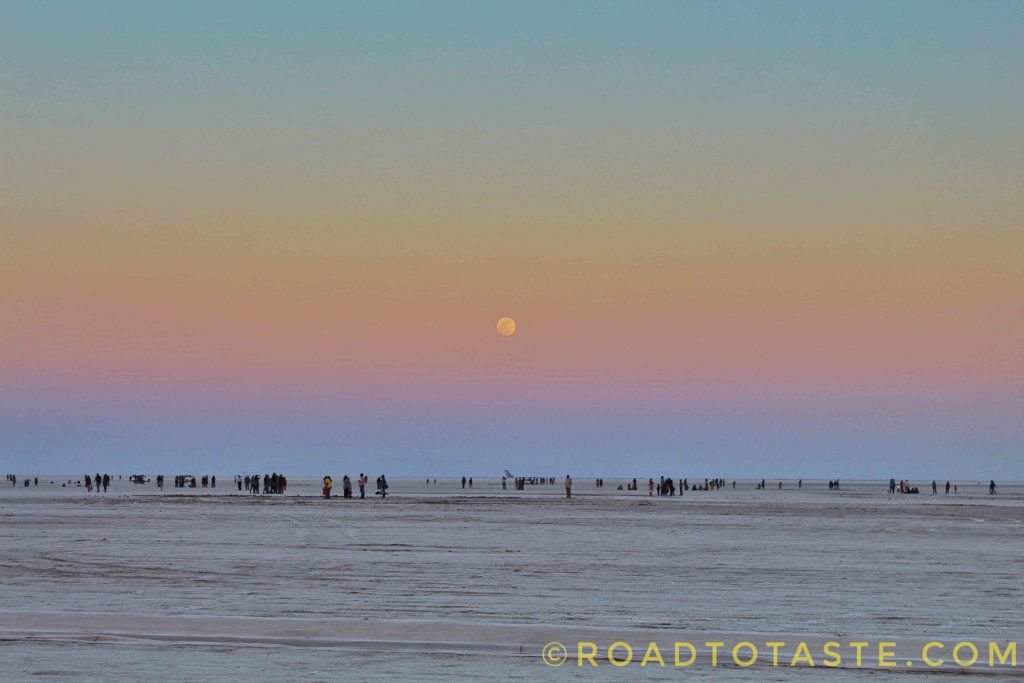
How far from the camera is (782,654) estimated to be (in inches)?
580

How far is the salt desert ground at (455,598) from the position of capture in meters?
14.0

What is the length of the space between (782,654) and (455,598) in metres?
7.32

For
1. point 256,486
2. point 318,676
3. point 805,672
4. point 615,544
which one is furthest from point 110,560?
point 256,486

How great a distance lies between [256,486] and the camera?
94.0 meters

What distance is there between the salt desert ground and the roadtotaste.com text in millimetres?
191

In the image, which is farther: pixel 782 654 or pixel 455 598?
pixel 455 598

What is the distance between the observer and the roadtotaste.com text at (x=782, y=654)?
1411 centimetres

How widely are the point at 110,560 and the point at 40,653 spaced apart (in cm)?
1436

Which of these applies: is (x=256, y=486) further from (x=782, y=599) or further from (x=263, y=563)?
(x=782, y=599)

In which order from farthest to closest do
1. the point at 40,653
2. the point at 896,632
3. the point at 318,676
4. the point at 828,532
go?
the point at 828,532, the point at 896,632, the point at 40,653, the point at 318,676

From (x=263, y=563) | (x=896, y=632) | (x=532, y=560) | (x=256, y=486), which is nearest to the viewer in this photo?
(x=896, y=632)

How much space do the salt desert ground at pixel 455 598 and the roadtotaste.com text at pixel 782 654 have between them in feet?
0.63

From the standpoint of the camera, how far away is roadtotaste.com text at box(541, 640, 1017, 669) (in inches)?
555

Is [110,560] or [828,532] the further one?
[828,532]
